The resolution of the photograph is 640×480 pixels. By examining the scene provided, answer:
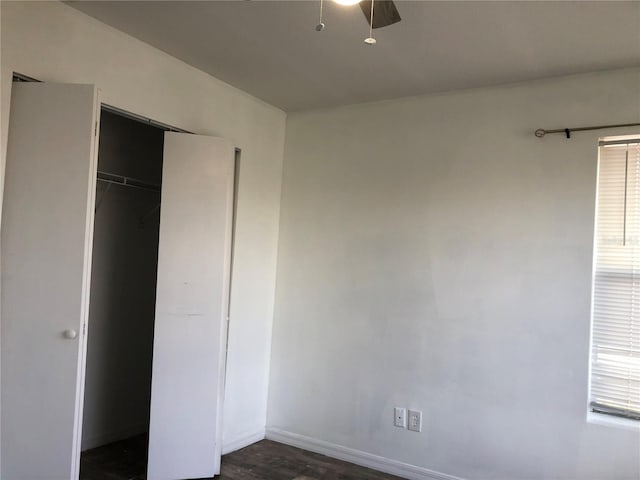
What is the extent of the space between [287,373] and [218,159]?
1737 millimetres

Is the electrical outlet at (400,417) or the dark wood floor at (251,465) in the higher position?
the electrical outlet at (400,417)

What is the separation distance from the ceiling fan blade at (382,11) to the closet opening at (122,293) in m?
2.13

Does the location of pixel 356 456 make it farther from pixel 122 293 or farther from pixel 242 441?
pixel 122 293

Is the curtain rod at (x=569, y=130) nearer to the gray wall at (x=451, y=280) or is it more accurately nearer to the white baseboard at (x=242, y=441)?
the gray wall at (x=451, y=280)

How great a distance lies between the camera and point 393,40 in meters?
2.53

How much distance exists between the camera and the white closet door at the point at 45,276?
2166 mm

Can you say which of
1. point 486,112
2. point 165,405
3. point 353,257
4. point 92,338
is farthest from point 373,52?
point 92,338

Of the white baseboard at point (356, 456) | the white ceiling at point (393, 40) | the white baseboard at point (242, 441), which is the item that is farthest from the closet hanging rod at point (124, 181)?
the white baseboard at point (356, 456)

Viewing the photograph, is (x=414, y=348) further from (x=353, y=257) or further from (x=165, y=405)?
(x=165, y=405)

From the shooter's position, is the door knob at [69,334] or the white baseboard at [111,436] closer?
the door knob at [69,334]

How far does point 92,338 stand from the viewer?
3430 mm

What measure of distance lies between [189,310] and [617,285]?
2495mm

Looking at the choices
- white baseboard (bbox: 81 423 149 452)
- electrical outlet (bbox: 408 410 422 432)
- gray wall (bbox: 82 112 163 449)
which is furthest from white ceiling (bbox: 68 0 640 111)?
white baseboard (bbox: 81 423 149 452)

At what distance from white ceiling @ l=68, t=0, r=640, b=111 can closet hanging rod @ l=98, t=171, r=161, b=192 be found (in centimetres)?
99
